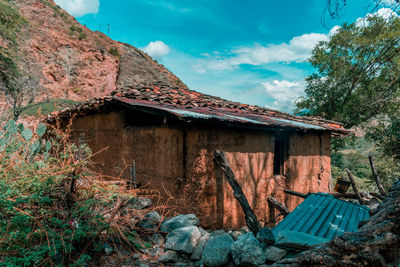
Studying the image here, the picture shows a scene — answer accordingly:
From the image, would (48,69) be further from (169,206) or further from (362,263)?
(362,263)

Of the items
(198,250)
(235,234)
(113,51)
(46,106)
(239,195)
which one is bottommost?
(235,234)

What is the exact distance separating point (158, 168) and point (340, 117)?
1298 cm

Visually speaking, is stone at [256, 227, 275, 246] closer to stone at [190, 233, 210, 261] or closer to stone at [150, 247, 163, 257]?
stone at [190, 233, 210, 261]

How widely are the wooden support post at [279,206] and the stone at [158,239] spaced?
2.63m

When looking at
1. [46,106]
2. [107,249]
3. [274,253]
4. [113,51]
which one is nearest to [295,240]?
[274,253]

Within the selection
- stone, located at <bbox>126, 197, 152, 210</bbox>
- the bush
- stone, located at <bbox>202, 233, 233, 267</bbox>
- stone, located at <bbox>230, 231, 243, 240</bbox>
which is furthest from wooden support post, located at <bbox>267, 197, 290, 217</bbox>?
the bush

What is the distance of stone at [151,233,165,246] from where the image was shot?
3.45 metres

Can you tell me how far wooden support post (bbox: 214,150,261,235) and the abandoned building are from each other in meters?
0.48

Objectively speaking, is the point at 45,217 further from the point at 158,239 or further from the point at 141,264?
the point at 158,239

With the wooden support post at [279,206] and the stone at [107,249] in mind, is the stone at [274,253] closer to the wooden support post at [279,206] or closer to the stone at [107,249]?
the stone at [107,249]

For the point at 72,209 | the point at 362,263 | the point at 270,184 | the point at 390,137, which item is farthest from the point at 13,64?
the point at 390,137

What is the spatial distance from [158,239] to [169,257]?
0.42 m

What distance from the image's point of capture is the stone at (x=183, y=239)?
10.6 feet

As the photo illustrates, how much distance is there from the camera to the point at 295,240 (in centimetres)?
240
